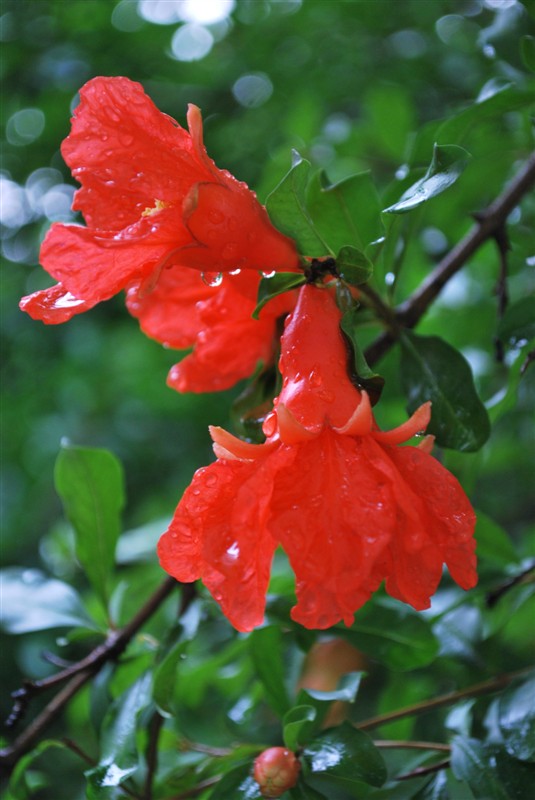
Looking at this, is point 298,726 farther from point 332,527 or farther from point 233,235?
point 233,235

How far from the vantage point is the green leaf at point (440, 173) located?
0.53 meters

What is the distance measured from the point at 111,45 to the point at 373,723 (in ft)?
4.50

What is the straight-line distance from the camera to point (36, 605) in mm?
875

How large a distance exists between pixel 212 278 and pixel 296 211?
8 cm

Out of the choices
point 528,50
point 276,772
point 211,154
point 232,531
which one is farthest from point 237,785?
point 211,154

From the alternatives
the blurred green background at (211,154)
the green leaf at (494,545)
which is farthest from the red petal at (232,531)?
the blurred green background at (211,154)

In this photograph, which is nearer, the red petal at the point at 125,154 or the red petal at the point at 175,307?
the red petal at the point at 125,154

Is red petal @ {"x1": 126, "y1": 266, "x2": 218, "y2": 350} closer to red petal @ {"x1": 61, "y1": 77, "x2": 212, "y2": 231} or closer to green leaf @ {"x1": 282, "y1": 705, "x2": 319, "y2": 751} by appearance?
red petal @ {"x1": 61, "y1": 77, "x2": 212, "y2": 231}

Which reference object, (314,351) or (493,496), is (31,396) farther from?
(314,351)

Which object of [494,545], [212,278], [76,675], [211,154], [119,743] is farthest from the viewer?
[211,154]

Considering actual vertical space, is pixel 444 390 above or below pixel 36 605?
above

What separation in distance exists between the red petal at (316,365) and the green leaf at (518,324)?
22 cm

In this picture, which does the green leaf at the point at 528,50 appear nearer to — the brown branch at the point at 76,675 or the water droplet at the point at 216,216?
the water droplet at the point at 216,216

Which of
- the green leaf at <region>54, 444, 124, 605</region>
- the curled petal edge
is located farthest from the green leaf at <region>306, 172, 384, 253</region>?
the green leaf at <region>54, 444, 124, 605</region>
